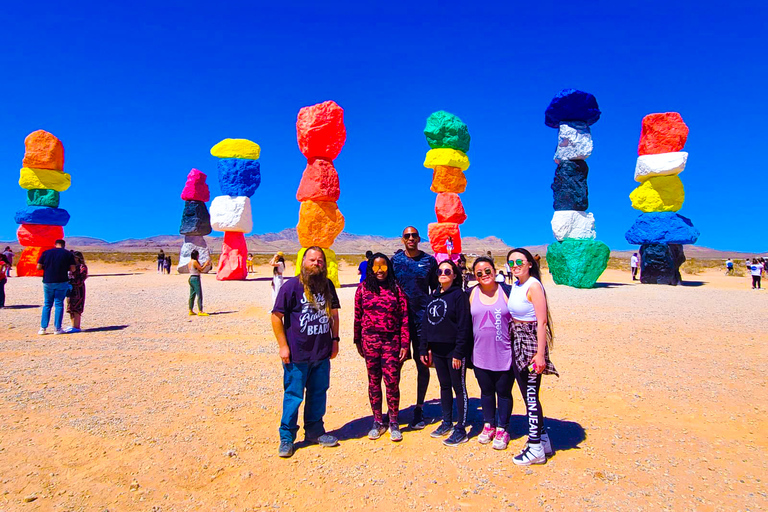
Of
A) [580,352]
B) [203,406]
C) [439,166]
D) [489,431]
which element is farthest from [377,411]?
[439,166]

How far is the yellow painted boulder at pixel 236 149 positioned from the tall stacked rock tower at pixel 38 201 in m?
7.49

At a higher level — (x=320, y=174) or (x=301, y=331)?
Answer: (x=320, y=174)

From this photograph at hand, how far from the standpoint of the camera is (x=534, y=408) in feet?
10.9

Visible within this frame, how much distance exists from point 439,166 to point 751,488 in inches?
568

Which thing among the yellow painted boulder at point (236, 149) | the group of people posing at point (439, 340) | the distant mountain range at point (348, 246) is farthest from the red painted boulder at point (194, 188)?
the distant mountain range at point (348, 246)

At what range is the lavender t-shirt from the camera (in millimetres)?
3447

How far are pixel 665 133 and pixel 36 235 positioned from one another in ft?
81.6

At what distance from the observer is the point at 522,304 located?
3361 millimetres

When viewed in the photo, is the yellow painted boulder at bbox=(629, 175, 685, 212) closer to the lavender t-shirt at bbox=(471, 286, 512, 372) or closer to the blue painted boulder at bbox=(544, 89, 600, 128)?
the blue painted boulder at bbox=(544, 89, 600, 128)

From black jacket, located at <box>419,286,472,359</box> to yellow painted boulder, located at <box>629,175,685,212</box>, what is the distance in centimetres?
1583

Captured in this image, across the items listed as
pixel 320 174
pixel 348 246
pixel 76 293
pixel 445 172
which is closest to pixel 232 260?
pixel 320 174

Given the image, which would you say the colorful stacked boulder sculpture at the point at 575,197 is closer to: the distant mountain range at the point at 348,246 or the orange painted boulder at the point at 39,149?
the orange painted boulder at the point at 39,149

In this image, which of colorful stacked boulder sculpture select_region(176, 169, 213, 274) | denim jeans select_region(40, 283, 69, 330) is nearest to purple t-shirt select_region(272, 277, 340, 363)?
denim jeans select_region(40, 283, 69, 330)

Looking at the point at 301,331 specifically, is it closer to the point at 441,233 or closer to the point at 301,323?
the point at 301,323
